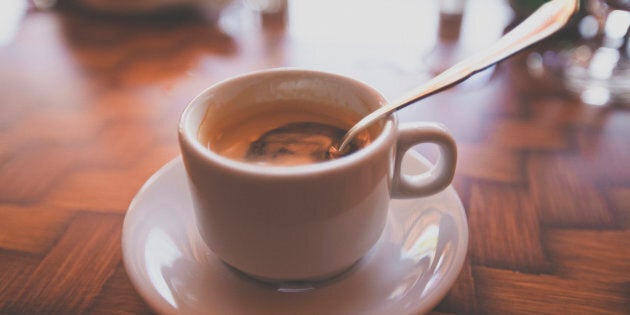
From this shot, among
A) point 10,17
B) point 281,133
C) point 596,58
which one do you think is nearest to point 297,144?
point 281,133

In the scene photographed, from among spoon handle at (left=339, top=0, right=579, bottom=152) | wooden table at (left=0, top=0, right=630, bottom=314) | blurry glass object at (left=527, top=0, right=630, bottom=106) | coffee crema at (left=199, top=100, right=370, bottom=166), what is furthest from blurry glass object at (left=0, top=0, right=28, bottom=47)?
blurry glass object at (left=527, top=0, right=630, bottom=106)

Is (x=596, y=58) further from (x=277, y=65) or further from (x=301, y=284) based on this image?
(x=301, y=284)

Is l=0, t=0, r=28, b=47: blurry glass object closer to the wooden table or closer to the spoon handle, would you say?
the wooden table

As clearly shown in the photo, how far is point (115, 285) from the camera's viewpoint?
0.43 m

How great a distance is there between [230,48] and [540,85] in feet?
1.86

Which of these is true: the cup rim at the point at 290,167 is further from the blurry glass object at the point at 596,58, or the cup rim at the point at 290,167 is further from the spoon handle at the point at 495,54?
the blurry glass object at the point at 596,58

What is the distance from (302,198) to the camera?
1.11ft

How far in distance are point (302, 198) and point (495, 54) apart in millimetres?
219

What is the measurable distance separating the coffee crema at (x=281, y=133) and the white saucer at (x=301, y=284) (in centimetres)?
8

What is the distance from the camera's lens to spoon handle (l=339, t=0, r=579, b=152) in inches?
15.7

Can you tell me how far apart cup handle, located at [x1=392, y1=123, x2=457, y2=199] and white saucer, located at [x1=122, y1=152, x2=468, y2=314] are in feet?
0.12

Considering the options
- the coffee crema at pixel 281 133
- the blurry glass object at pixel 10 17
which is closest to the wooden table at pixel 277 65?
the blurry glass object at pixel 10 17

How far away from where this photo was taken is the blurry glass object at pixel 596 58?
0.75 meters

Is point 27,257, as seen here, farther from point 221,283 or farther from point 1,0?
point 1,0
